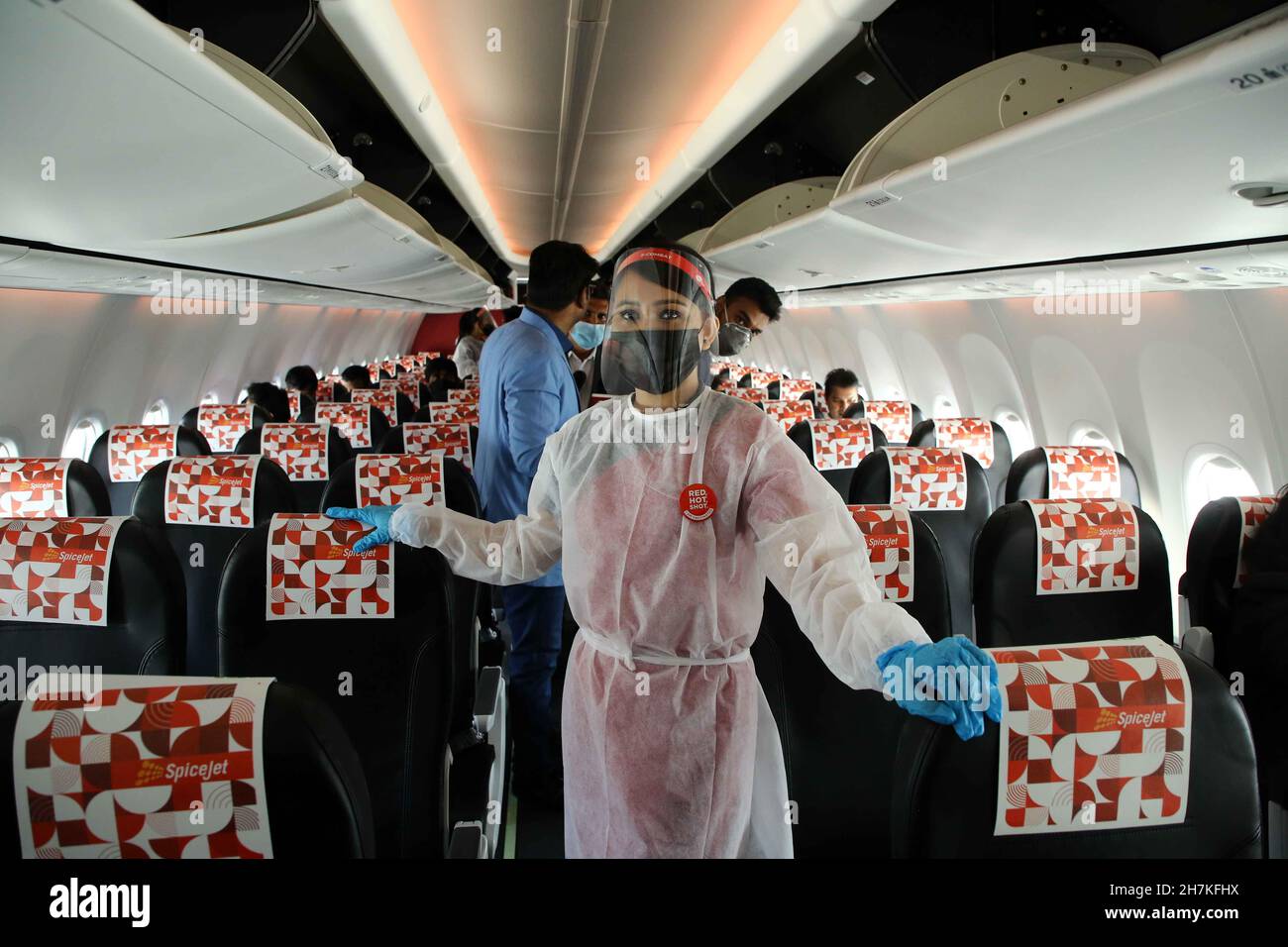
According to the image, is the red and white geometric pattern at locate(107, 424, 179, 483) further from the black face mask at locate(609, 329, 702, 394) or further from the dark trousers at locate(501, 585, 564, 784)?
the black face mask at locate(609, 329, 702, 394)

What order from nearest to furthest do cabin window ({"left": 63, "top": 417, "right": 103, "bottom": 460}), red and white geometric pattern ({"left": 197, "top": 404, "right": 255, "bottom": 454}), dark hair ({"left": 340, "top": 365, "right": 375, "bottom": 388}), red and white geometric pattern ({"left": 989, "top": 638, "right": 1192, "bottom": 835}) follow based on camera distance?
red and white geometric pattern ({"left": 989, "top": 638, "right": 1192, "bottom": 835})
red and white geometric pattern ({"left": 197, "top": 404, "right": 255, "bottom": 454})
cabin window ({"left": 63, "top": 417, "right": 103, "bottom": 460})
dark hair ({"left": 340, "top": 365, "right": 375, "bottom": 388})

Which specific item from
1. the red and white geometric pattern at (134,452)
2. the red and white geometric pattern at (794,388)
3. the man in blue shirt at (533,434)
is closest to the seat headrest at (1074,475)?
the man in blue shirt at (533,434)

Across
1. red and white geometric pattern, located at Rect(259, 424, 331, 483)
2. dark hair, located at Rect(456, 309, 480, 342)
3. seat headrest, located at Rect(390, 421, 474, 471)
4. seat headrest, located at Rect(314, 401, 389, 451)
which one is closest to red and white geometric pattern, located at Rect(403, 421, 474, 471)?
seat headrest, located at Rect(390, 421, 474, 471)

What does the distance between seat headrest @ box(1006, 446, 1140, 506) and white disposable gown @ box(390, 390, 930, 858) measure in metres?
2.76

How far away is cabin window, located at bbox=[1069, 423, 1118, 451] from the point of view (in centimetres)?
591

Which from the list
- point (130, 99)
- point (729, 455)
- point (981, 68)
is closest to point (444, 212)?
point (981, 68)

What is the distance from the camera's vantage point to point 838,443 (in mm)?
5172

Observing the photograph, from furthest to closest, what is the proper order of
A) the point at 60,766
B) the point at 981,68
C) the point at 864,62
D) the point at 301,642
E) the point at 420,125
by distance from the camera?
1. the point at 420,125
2. the point at 864,62
3. the point at 981,68
4. the point at 301,642
5. the point at 60,766

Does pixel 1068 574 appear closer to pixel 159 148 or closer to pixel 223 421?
pixel 159 148

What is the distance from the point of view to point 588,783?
1.80 m

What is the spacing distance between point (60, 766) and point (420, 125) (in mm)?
5071

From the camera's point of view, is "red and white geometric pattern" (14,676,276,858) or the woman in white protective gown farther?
the woman in white protective gown

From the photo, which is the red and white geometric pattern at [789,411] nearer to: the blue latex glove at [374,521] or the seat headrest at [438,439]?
the seat headrest at [438,439]

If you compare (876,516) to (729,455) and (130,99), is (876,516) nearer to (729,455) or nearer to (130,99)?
(729,455)
